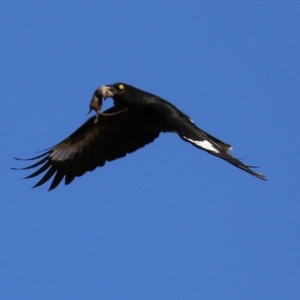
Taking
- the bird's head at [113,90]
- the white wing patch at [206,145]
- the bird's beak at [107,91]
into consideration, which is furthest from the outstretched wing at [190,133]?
the bird's beak at [107,91]

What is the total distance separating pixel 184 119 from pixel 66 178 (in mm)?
2838

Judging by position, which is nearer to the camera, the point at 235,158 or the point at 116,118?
the point at 235,158

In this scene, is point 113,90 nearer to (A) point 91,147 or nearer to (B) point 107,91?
(B) point 107,91

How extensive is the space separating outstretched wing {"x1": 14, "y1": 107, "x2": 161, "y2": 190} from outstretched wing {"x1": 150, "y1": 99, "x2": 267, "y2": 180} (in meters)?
1.38

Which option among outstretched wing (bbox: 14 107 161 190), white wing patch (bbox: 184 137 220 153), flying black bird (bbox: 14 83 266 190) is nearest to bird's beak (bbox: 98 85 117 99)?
flying black bird (bbox: 14 83 266 190)

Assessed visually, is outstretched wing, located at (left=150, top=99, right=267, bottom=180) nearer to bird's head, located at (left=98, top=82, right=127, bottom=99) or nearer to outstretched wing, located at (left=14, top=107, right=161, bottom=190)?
bird's head, located at (left=98, top=82, right=127, bottom=99)

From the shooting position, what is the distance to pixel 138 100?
1270cm

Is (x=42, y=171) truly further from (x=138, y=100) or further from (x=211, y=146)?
(x=211, y=146)

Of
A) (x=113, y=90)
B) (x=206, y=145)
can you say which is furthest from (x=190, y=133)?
(x=113, y=90)

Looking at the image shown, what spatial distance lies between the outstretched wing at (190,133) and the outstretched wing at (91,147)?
1.38 meters

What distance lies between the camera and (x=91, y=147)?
1441cm

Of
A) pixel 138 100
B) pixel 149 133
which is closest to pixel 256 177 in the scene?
pixel 138 100

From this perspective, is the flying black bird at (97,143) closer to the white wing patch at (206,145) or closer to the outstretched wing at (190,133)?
the outstretched wing at (190,133)

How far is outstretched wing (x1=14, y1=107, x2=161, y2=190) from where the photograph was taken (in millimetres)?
14164
